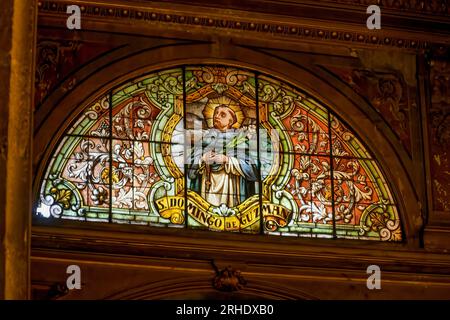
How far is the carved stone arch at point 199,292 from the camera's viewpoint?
12773 millimetres

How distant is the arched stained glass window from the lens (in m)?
13.3

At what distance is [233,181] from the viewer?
13.6 metres

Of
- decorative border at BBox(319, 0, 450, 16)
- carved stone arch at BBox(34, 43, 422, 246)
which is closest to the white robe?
carved stone arch at BBox(34, 43, 422, 246)

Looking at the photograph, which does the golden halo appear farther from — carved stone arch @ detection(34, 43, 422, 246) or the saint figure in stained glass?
carved stone arch @ detection(34, 43, 422, 246)

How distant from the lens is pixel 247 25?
14.2 m

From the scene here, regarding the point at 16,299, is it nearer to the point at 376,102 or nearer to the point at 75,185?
the point at 75,185

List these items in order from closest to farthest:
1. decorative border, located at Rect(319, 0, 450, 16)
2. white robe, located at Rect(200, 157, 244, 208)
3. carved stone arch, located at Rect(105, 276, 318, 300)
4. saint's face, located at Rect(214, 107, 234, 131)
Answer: carved stone arch, located at Rect(105, 276, 318, 300) → white robe, located at Rect(200, 157, 244, 208) → saint's face, located at Rect(214, 107, 234, 131) → decorative border, located at Rect(319, 0, 450, 16)

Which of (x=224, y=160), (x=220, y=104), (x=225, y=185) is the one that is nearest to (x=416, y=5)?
(x=220, y=104)

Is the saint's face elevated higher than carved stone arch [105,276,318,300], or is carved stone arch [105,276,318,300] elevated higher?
the saint's face

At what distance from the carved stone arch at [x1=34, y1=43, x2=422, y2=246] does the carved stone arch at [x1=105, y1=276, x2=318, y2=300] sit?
4.43 feet

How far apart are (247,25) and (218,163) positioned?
1.39 m

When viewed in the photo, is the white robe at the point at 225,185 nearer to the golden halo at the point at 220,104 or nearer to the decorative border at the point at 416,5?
the golden halo at the point at 220,104
